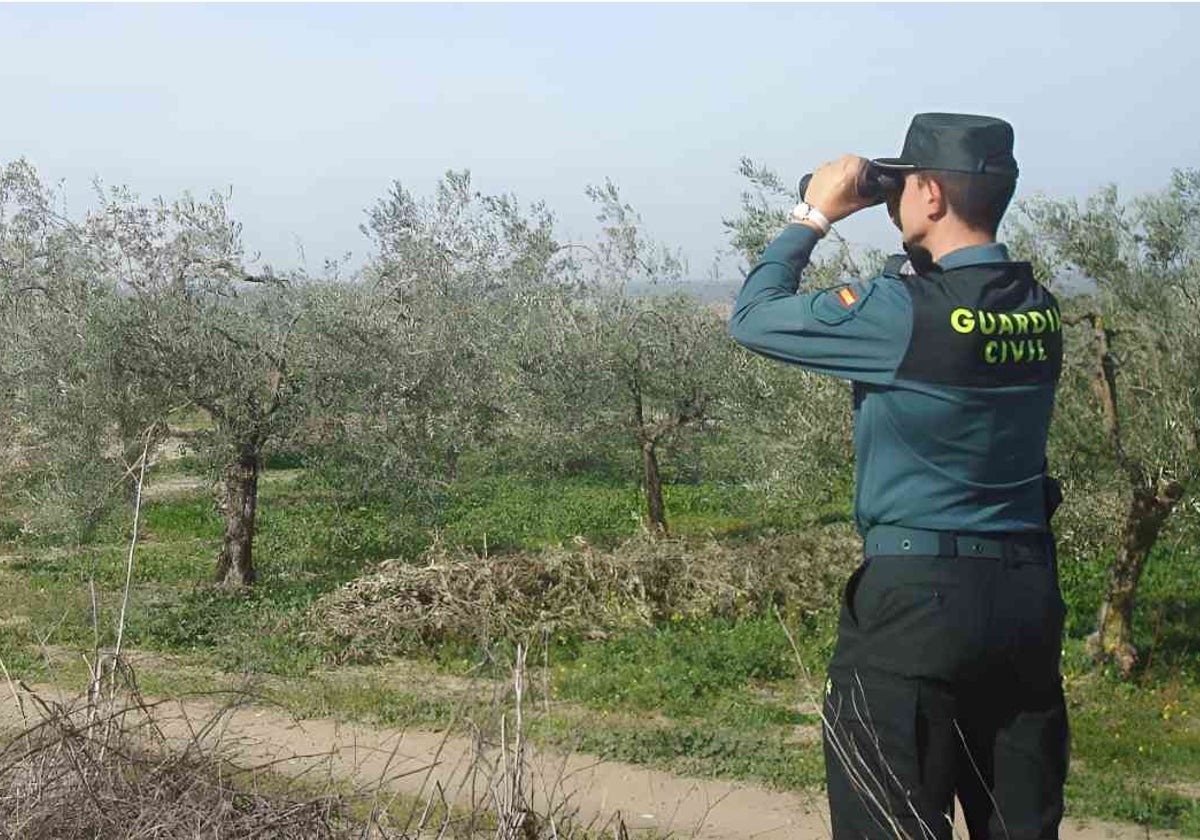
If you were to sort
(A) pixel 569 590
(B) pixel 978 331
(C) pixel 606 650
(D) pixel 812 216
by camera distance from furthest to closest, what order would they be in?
(A) pixel 569 590 < (C) pixel 606 650 < (D) pixel 812 216 < (B) pixel 978 331

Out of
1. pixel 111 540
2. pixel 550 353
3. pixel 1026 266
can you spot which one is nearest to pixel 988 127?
pixel 1026 266

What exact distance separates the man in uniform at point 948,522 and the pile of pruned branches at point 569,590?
727 centimetres

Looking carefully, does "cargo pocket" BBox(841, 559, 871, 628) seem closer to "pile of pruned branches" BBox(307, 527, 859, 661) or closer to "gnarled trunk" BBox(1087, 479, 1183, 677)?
"gnarled trunk" BBox(1087, 479, 1183, 677)

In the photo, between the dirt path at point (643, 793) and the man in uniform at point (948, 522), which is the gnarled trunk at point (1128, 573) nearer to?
the dirt path at point (643, 793)

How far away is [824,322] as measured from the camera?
8.93 feet

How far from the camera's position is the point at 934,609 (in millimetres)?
2637

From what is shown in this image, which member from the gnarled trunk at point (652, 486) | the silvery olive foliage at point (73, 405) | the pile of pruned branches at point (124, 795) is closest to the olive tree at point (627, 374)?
the gnarled trunk at point (652, 486)

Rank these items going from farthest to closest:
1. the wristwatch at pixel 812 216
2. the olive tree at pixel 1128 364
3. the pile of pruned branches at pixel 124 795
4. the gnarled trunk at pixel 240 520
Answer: the gnarled trunk at pixel 240 520, the olive tree at pixel 1128 364, the pile of pruned branches at pixel 124 795, the wristwatch at pixel 812 216

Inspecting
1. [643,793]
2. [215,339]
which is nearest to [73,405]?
[215,339]

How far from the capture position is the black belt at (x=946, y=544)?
105 inches

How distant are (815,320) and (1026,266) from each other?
49 cm

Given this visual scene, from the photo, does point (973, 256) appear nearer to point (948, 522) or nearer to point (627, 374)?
point (948, 522)

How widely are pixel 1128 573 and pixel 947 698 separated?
6.89 m

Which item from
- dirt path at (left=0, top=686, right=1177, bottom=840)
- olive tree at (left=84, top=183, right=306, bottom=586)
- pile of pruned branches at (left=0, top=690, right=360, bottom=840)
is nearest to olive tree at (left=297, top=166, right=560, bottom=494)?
olive tree at (left=84, top=183, right=306, bottom=586)
